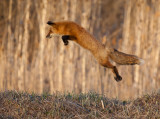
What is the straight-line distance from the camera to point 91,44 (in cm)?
550

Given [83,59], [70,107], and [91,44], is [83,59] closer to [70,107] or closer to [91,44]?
[91,44]

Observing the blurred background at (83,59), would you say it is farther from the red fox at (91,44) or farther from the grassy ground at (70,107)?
the grassy ground at (70,107)

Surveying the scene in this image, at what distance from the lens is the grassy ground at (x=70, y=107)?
157 inches

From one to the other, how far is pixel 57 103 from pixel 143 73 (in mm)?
4511

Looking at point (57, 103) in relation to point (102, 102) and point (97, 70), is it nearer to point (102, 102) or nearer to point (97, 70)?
point (102, 102)

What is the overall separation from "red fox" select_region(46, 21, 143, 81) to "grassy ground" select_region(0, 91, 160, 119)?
3.62 ft

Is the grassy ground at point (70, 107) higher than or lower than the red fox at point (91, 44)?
lower

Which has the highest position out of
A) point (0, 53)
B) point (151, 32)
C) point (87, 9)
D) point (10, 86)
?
point (87, 9)

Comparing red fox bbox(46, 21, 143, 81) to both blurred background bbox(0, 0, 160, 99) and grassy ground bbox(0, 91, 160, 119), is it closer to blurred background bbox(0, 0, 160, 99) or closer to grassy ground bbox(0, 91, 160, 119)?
grassy ground bbox(0, 91, 160, 119)

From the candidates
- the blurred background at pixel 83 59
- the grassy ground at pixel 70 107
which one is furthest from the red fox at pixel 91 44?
the blurred background at pixel 83 59

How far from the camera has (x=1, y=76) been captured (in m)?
8.81

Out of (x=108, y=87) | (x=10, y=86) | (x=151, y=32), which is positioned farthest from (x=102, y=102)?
(x=10, y=86)

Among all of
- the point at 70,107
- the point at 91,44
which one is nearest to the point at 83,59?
the point at 91,44

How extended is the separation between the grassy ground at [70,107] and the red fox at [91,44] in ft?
3.62
